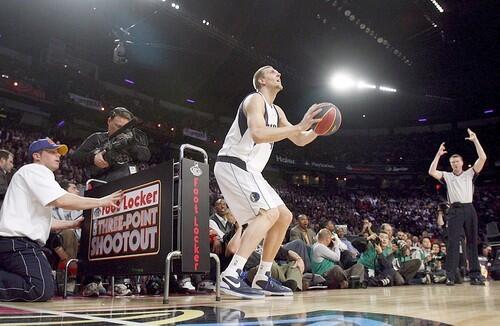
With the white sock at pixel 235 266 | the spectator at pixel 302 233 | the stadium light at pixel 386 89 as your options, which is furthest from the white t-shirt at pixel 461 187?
the stadium light at pixel 386 89

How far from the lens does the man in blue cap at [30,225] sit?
8.25 ft

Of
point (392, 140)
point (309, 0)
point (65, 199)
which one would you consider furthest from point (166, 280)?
point (392, 140)

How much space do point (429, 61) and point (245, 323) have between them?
18191 mm

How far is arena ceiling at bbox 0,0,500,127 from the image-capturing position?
13.7 m

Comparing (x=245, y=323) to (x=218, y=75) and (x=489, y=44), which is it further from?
(x=218, y=75)

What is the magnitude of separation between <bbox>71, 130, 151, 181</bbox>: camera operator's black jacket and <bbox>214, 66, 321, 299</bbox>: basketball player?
69 centimetres

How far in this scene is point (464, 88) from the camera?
799 inches

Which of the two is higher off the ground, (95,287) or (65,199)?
(65,199)

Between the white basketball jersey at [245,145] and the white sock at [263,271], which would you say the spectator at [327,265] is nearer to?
the white sock at [263,271]

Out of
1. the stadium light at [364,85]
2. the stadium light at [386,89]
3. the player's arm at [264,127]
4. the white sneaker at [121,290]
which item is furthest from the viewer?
the stadium light at [386,89]

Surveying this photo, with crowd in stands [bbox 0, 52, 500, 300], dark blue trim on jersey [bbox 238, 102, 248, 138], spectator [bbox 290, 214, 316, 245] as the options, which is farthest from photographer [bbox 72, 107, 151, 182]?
spectator [bbox 290, 214, 316, 245]

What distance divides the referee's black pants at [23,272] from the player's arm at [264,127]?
160 cm

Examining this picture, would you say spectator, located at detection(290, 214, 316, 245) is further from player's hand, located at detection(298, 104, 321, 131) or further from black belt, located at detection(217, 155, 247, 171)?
player's hand, located at detection(298, 104, 321, 131)

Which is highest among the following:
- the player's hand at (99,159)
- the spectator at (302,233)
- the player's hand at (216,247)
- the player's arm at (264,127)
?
the player's arm at (264,127)
